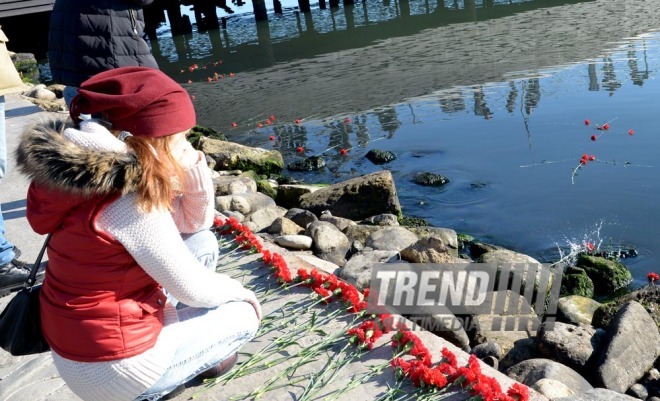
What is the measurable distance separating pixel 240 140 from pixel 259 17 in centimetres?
1753

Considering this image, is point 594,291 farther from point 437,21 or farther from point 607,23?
point 437,21

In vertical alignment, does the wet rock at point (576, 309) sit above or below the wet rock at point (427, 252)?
below

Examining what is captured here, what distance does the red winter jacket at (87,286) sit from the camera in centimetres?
247

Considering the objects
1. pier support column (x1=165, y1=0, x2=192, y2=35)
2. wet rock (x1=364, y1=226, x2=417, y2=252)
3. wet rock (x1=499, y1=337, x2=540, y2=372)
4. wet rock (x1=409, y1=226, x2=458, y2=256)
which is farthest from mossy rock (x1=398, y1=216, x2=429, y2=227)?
pier support column (x1=165, y1=0, x2=192, y2=35)

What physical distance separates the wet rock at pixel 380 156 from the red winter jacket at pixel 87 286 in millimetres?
7399

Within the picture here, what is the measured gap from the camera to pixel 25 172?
8.32 ft

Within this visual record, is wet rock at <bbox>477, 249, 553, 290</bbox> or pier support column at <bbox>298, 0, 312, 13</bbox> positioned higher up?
pier support column at <bbox>298, 0, 312, 13</bbox>

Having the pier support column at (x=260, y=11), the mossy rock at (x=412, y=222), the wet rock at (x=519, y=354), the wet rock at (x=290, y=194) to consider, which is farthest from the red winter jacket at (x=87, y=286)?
the pier support column at (x=260, y=11)

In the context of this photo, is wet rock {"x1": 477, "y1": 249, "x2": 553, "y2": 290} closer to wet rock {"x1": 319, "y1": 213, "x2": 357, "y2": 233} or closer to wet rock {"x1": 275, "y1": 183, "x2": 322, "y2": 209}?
wet rock {"x1": 319, "y1": 213, "x2": 357, "y2": 233}

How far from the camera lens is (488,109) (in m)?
11.4

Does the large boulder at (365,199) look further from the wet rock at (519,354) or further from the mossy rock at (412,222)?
the wet rock at (519,354)

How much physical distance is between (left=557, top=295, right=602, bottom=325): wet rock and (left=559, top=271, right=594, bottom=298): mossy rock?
0.39 meters

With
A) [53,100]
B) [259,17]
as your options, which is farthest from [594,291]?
[259,17]

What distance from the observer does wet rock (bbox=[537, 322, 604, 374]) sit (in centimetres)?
424
